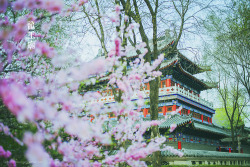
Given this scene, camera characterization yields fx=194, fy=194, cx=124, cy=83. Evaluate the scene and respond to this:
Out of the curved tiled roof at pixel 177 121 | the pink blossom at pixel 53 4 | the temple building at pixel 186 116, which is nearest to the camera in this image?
the pink blossom at pixel 53 4

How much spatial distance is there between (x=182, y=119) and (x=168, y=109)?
2.56 m

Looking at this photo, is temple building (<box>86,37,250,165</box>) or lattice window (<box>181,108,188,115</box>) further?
lattice window (<box>181,108,188,115</box>)

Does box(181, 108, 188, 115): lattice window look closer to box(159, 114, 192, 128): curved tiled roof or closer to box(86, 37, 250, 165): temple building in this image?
box(86, 37, 250, 165): temple building

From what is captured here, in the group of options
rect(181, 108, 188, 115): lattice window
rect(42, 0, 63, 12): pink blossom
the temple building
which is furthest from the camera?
rect(181, 108, 188, 115): lattice window

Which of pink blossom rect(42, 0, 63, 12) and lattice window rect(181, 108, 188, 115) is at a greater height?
pink blossom rect(42, 0, 63, 12)

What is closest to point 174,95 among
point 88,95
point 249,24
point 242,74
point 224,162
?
point 242,74

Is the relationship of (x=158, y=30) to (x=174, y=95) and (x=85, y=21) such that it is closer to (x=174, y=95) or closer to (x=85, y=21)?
(x=85, y=21)

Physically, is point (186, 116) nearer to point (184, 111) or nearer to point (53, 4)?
point (184, 111)

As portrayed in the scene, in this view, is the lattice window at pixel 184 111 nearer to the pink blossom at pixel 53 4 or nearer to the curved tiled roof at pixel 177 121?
the curved tiled roof at pixel 177 121

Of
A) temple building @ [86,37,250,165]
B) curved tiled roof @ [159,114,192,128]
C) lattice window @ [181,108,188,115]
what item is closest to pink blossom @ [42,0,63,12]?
temple building @ [86,37,250,165]

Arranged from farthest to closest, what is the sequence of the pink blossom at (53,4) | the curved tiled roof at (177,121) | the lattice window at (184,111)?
1. the lattice window at (184,111)
2. the curved tiled roof at (177,121)
3. the pink blossom at (53,4)

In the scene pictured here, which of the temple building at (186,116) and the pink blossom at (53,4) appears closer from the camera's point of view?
the pink blossom at (53,4)

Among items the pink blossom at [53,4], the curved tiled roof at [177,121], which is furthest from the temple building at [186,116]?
the pink blossom at [53,4]

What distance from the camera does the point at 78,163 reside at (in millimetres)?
1907
